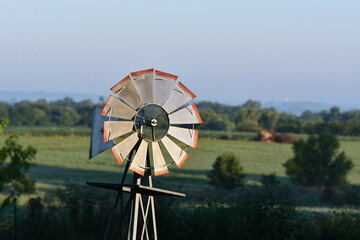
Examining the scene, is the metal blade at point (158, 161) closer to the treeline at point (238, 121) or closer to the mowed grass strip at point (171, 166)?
the mowed grass strip at point (171, 166)

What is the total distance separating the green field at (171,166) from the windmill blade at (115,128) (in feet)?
76.8

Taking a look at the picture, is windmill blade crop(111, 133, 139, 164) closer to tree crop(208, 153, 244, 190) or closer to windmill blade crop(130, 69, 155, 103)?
windmill blade crop(130, 69, 155, 103)

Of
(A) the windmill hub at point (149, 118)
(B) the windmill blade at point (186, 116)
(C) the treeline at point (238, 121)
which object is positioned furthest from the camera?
(C) the treeline at point (238, 121)

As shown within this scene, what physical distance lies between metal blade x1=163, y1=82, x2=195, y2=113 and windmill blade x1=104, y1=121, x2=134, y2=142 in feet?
1.58

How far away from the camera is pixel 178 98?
773cm

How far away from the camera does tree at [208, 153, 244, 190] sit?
2723 cm

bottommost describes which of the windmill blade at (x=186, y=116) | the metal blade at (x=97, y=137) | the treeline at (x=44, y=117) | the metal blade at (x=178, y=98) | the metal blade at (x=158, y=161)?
the metal blade at (x=158, y=161)

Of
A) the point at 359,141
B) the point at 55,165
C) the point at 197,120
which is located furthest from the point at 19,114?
the point at 197,120

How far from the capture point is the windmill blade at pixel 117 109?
7.44m

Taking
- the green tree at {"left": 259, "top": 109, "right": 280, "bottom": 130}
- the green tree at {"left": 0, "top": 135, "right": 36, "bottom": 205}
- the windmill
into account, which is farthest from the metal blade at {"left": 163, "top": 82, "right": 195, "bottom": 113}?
the green tree at {"left": 259, "top": 109, "right": 280, "bottom": 130}

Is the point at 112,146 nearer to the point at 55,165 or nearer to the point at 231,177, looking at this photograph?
the point at 231,177

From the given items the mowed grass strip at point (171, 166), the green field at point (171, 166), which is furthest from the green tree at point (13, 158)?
the mowed grass strip at point (171, 166)

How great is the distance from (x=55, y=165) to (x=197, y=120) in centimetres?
3391

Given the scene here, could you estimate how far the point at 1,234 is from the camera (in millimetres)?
15609
